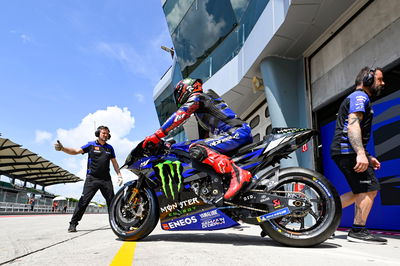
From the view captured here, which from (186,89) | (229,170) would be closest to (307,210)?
(229,170)

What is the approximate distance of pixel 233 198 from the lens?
2867 millimetres

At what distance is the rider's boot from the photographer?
2.78 metres

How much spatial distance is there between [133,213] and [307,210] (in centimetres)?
201

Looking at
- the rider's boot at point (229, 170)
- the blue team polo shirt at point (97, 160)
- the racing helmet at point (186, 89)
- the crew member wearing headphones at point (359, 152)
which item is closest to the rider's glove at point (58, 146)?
the blue team polo shirt at point (97, 160)

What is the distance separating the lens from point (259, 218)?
2777 mm

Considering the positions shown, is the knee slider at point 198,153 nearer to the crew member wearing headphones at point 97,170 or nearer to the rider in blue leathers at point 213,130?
the rider in blue leathers at point 213,130

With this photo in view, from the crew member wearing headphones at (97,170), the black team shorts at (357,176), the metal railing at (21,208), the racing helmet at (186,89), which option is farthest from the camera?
the metal railing at (21,208)

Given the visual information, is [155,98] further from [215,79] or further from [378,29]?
[378,29]

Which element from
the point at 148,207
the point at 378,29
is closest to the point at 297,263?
the point at 148,207

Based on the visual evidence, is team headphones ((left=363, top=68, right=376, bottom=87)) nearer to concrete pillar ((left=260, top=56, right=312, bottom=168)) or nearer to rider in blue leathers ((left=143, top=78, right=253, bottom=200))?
rider in blue leathers ((left=143, top=78, right=253, bottom=200))

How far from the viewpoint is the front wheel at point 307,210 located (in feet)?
8.56

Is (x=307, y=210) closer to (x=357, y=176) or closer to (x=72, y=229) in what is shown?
(x=357, y=176)

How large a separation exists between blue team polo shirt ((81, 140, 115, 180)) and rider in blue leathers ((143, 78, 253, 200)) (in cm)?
252

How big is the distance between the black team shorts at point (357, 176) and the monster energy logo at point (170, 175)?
6.53 feet
